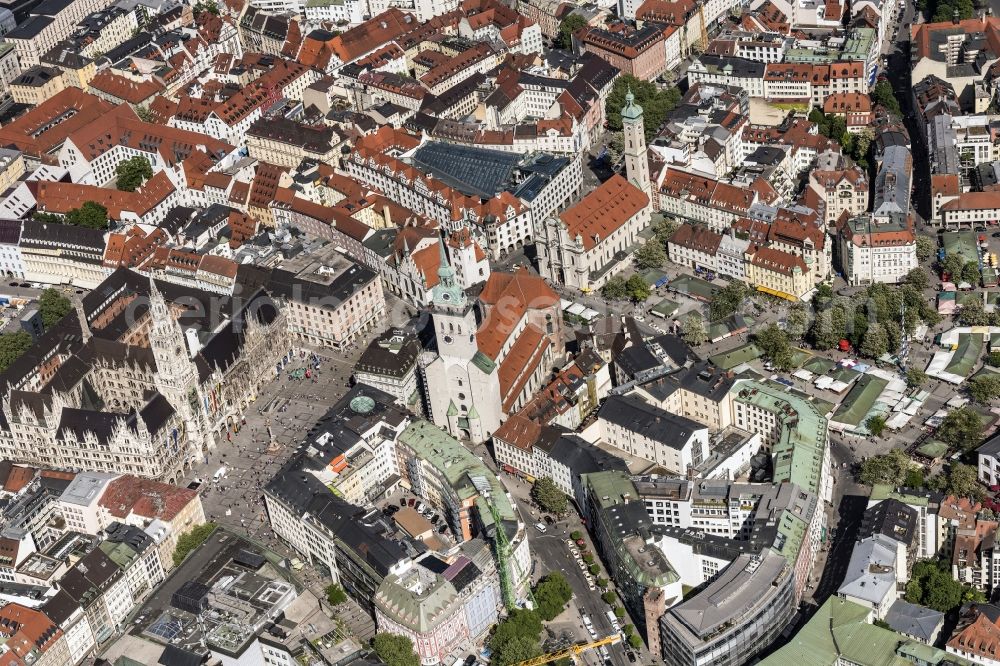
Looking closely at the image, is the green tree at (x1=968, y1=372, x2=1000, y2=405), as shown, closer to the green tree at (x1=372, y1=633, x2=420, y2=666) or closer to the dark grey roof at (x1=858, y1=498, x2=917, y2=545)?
the dark grey roof at (x1=858, y1=498, x2=917, y2=545)

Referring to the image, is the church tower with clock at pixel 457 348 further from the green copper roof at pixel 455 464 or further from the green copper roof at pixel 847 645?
the green copper roof at pixel 847 645

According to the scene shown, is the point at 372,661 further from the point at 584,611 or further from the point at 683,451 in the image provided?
the point at 683,451

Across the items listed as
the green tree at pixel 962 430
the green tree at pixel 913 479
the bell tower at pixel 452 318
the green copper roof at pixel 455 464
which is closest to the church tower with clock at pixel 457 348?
the bell tower at pixel 452 318

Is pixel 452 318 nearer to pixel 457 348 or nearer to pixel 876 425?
pixel 457 348

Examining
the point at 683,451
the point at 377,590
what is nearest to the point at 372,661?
the point at 377,590

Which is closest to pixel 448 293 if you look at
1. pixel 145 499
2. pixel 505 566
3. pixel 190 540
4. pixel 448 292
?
pixel 448 292
